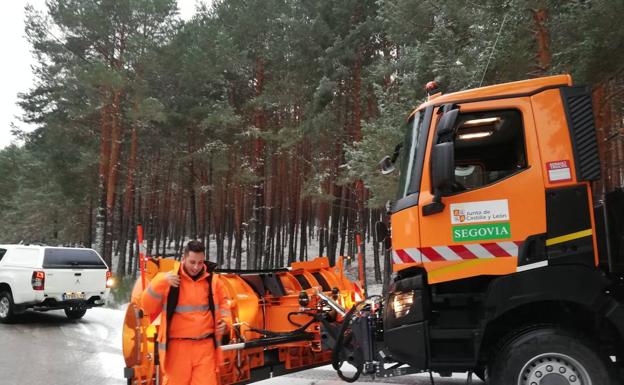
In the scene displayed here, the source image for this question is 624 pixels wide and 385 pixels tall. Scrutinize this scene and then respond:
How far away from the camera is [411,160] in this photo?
4.69 meters

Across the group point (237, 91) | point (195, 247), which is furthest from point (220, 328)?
point (237, 91)

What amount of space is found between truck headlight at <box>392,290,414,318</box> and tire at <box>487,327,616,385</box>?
89 cm

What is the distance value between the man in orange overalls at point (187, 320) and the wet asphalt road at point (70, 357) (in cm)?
251

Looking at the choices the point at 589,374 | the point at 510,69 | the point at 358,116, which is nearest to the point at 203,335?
the point at 589,374

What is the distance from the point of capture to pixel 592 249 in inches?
164

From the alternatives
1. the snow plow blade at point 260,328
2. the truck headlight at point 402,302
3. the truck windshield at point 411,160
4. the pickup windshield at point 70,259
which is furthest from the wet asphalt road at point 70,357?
the truck windshield at point 411,160

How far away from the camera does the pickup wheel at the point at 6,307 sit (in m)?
11.8

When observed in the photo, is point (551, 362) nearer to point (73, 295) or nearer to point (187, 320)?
point (187, 320)

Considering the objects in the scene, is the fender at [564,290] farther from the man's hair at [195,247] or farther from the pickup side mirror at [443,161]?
the man's hair at [195,247]

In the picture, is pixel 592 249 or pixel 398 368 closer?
pixel 592 249

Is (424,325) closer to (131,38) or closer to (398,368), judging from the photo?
(398,368)

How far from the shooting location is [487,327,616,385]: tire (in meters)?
4.00

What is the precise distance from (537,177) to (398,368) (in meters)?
2.23

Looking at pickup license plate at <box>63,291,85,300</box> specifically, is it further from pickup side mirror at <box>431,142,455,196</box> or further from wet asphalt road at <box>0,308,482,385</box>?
pickup side mirror at <box>431,142,455,196</box>
